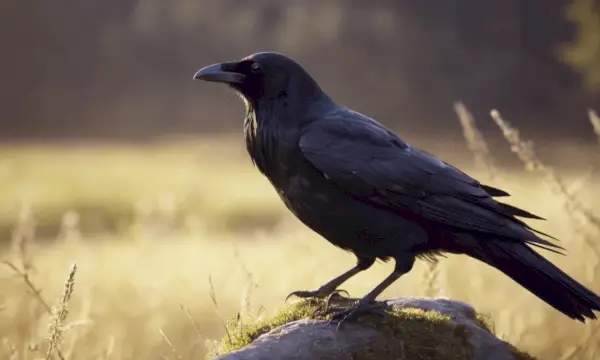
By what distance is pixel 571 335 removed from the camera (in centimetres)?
536

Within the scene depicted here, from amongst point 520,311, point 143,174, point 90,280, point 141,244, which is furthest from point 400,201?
point 143,174

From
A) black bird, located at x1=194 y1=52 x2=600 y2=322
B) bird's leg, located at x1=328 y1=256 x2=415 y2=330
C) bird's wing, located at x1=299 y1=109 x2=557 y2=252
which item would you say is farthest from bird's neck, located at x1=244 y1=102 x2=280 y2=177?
bird's leg, located at x1=328 y1=256 x2=415 y2=330

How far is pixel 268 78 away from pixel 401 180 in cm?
83

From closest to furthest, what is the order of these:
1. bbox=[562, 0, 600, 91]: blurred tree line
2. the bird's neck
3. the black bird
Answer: the black bird → the bird's neck → bbox=[562, 0, 600, 91]: blurred tree line

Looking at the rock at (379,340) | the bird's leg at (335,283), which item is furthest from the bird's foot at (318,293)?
the rock at (379,340)

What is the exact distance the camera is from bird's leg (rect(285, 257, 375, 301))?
12.4ft

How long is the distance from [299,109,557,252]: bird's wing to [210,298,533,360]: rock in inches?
17.2

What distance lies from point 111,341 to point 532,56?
26272 millimetres

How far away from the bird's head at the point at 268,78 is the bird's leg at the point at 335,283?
830 mm

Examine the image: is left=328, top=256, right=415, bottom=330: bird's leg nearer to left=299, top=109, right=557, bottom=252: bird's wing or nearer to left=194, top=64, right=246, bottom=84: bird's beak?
left=299, top=109, right=557, bottom=252: bird's wing

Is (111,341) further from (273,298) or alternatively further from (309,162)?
(273,298)

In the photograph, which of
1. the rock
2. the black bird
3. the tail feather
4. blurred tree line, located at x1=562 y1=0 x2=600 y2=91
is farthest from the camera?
blurred tree line, located at x1=562 y1=0 x2=600 y2=91

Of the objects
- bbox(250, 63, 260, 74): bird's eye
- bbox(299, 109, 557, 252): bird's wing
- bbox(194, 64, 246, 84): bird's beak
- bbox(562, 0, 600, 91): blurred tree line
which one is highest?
bbox(562, 0, 600, 91): blurred tree line

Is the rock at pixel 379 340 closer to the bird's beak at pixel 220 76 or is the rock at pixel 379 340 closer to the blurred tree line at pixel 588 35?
the bird's beak at pixel 220 76
